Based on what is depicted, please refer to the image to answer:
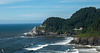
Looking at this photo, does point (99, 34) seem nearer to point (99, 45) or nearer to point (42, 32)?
point (99, 45)

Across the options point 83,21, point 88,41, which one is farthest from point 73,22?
point 88,41

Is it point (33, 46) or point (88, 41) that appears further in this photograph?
point (88, 41)

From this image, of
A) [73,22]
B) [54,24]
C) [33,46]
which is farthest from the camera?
[54,24]

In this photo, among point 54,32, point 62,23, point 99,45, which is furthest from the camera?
point 62,23

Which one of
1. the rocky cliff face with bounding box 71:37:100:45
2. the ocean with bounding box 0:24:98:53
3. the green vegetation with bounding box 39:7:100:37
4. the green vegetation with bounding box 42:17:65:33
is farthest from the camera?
the green vegetation with bounding box 42:17:65:33

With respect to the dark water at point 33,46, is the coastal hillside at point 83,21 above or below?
above

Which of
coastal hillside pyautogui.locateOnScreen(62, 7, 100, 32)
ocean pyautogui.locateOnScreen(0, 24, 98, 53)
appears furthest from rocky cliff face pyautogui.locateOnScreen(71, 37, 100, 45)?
coastal hillside pyautogui.locateOnScreen(62, 7, 100, 32)

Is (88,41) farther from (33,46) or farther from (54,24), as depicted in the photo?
(54,24)

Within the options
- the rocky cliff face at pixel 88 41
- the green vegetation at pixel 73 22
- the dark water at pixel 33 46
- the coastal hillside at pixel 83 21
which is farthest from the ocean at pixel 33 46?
the coastal hillside at pixel 83 21

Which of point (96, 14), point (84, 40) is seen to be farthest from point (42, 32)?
point (84, 40)

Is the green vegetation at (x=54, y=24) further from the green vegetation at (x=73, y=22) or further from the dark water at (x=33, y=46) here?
the dark water at (x=33, y=46)

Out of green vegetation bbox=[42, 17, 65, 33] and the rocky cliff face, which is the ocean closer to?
the rocky cliff face
